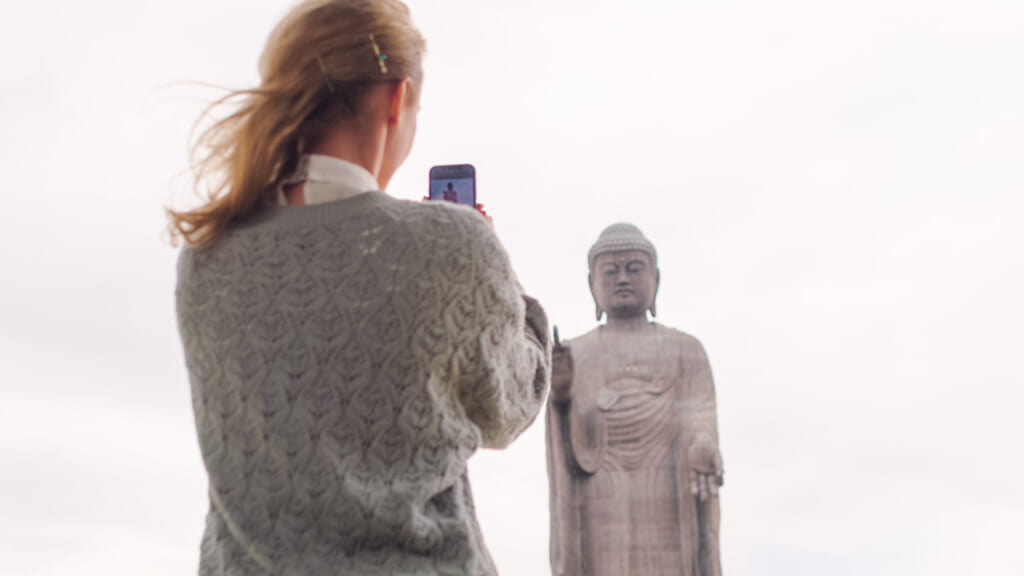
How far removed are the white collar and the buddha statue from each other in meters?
6.72

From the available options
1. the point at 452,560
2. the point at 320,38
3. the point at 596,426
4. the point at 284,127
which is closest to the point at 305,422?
the point at 452,560

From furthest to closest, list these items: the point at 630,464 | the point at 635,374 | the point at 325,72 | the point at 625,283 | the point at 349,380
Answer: the point at 625,283 → the point at 635,374 → the point at 630,464 → the point at 325,72 → the point at 349,380

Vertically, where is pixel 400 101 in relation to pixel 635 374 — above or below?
below

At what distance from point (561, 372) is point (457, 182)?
21.6 feet

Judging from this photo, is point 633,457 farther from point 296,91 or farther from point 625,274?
point 296,91

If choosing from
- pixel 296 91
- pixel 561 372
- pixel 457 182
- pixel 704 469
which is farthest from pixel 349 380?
pixel 704 469

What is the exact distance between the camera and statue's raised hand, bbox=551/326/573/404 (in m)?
8.07

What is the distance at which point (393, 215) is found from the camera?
143 cm

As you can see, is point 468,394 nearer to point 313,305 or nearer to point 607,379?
point 313,305

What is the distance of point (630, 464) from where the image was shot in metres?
8.76

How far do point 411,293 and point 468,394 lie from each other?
15cm

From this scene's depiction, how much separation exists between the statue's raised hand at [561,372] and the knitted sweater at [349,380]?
6.27 m

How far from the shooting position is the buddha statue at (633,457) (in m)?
8.56

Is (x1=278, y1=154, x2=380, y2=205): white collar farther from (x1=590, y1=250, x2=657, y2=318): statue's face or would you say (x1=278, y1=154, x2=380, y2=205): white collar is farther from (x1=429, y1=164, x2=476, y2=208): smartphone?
(x1=590, y1=250, x2=657, y2=318): statue's face
